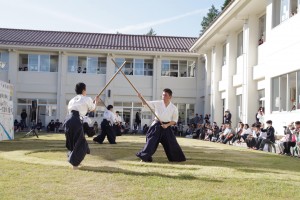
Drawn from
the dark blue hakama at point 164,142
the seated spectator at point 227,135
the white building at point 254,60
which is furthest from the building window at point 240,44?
the dark blue hakama at point 164,142

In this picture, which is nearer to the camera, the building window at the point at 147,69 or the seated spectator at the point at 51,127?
the seated spectator at the point at 51,127

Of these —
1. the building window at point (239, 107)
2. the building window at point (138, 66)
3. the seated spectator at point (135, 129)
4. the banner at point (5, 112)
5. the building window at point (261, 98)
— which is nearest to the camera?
the banner at point (5, 112)

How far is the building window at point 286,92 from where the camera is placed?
17297 millimetres

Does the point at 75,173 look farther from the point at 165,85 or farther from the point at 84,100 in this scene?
the point at 165,85

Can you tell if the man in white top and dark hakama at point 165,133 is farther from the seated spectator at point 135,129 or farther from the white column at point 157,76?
the white column at point 157,76

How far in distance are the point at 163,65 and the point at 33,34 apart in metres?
11.9

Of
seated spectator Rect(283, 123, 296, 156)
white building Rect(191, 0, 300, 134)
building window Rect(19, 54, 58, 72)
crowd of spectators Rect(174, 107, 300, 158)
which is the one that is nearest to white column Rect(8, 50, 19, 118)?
building window Rect(19, 54, 58, 72)

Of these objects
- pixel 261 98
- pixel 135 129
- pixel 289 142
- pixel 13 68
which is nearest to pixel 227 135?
pixel 261 98

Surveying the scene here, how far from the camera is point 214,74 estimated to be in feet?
99.7

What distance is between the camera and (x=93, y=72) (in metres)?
35.8

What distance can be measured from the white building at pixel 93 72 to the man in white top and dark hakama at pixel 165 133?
2467 centimetres

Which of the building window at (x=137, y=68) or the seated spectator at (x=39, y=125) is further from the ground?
the building window at (x=137, y=68)

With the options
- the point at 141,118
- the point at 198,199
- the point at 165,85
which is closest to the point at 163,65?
the point at 165,85

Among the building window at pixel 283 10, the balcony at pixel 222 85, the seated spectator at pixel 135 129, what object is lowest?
the seated spectator at pixel 135 129
